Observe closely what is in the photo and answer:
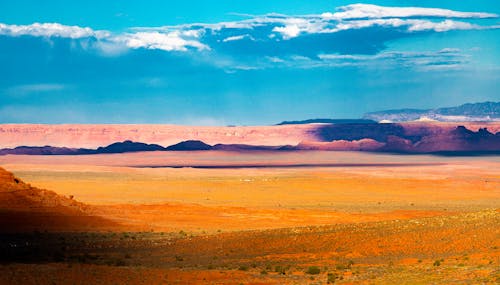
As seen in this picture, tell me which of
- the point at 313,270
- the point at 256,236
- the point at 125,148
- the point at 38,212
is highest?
the point at 125,148

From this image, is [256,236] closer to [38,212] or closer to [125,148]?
[38,212]

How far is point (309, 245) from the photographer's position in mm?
33969

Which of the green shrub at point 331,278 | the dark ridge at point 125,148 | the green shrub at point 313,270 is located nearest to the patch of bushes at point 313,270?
the green shrub at point 313,270

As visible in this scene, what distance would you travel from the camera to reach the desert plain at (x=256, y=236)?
25859 mm

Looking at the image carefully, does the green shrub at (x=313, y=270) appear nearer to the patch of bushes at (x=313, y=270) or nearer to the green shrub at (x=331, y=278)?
the patch of bushes at (x=313, y=270)

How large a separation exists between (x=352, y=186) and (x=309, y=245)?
59954mm

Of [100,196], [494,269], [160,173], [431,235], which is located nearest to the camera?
[494,269]

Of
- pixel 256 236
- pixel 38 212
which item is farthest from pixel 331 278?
pixel 38 212

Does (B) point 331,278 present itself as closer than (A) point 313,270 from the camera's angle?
Yes

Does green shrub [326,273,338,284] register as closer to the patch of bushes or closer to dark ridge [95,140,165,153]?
the patch of bushes

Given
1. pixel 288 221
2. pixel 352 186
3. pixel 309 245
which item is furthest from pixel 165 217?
pixel 352 186

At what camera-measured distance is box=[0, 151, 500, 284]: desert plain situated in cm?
2586

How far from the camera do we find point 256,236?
119ft

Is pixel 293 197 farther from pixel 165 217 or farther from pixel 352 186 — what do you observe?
pixel 165 217
